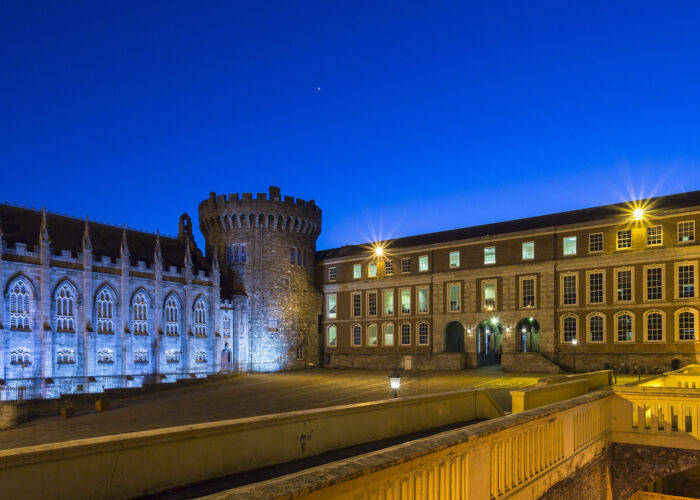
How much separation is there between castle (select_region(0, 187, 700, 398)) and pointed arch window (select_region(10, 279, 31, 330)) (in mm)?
93

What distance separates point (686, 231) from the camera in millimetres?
42500

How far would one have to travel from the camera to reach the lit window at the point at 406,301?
57250mm

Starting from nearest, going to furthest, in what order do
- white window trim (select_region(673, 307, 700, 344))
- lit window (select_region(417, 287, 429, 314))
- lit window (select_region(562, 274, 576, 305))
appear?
white window trim (select_region(673, 307, 700, 344)) → lit window (select_region(562, 274, 576, 305)) → lit window (select_region(417, 287, 429, 314))

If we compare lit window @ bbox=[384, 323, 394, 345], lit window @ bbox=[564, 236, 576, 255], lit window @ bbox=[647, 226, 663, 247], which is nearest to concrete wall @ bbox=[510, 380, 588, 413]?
lit window @ bbox=[647, 226, 663, 247]

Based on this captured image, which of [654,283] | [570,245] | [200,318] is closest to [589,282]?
[570,245]

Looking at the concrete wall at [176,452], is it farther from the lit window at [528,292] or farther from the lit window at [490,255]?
the lit window at [490,255]

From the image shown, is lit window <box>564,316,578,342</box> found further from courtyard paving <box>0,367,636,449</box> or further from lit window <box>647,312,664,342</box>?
courtyard paving <box>0,367,636,449</box>

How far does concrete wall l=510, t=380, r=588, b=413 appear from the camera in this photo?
604 inches

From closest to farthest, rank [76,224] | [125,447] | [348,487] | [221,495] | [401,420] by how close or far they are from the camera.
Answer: [221,495] < [348,487] < [125,447] < [401,420] < [76,224]

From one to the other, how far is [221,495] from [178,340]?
1959 inches

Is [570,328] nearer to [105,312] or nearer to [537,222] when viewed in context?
[537,222]

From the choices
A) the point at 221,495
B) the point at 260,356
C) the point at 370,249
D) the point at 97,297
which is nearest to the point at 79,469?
the point at 221,495

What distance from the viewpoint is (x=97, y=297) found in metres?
45.8

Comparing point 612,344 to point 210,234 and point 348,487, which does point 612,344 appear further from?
point 348,487
